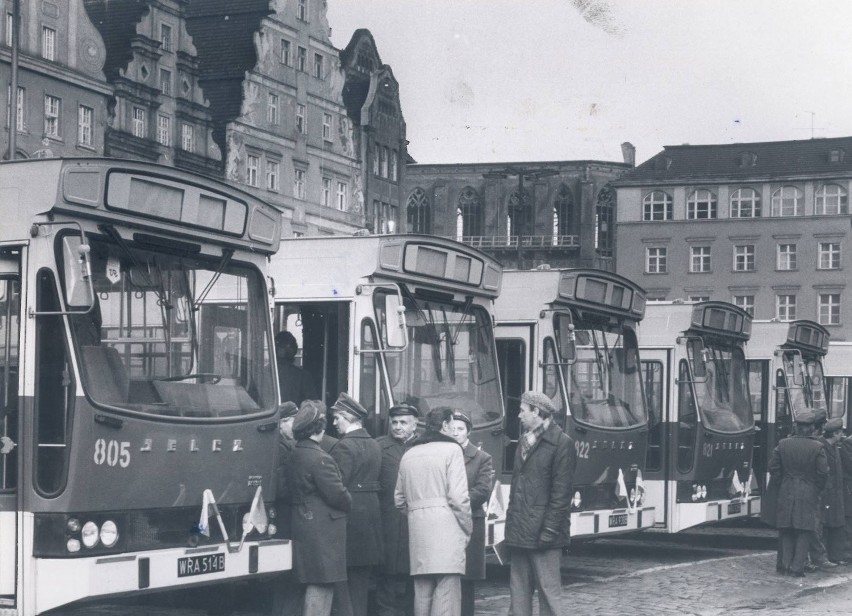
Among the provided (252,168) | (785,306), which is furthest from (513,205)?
(252,168)

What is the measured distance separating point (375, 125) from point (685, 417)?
51164mm

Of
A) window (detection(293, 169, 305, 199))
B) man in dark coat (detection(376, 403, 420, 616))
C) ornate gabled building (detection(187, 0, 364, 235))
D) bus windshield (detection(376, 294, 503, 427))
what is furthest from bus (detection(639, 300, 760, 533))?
window (detection(293, 169, 305, 199))

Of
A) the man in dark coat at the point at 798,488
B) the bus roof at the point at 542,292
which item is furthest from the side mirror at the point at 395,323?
the man in dark coat at the point at 798,488

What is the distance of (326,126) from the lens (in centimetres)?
6097

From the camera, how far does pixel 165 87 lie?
164ft

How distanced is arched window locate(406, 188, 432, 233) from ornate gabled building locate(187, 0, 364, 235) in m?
36.3

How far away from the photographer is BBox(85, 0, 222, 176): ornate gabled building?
Result: 47.2 meters

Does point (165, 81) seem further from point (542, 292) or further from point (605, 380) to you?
point (542, 292)

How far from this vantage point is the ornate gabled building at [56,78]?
41.7 metres

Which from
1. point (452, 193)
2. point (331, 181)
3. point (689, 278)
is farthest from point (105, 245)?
point (452, 193)

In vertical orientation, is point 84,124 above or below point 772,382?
above

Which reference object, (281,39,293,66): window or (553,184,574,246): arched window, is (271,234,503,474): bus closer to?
(281,39,293,66): window

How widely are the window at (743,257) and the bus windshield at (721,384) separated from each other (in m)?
69.7

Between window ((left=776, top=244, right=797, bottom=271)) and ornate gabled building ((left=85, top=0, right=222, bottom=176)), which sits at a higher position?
ornate gabled building ((left=85, top=0, right=222, bottom=176))
